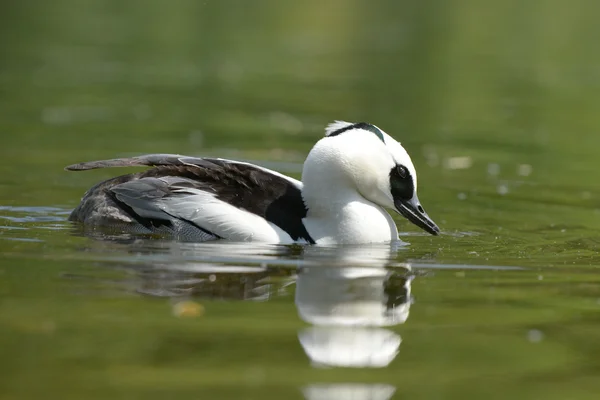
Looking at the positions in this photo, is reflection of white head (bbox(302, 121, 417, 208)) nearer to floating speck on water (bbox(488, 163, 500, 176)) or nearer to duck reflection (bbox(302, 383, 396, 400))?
duck reflection (bbox(302, 383, 396, 400))

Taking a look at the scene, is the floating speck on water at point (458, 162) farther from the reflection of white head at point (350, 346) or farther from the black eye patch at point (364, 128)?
the reflection of white head at point (350, 346)

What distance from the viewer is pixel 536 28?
32.0 m

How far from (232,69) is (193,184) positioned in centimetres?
1388

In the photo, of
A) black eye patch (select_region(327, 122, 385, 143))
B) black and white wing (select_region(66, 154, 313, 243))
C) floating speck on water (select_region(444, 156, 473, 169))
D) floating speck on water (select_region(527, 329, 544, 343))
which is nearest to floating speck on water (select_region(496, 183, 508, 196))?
floating speck on water (select_region(444, 156, 473, 169))

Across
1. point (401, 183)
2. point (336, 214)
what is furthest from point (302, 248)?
point (401, 183)

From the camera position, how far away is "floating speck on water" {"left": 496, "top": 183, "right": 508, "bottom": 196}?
12.6m

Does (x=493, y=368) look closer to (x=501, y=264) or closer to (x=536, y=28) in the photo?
(x=501, y=264)

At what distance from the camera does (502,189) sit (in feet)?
42.0

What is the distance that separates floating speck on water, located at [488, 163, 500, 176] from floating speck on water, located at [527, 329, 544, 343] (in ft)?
23.0

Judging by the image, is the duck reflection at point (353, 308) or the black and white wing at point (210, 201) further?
the black and white wing at point (210, 201)

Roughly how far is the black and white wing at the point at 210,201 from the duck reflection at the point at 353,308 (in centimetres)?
64

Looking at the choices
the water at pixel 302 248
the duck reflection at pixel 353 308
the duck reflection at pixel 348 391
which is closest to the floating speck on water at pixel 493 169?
the water at pixel 302 248

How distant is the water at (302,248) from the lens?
232 inches

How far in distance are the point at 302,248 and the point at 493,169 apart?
554cm
